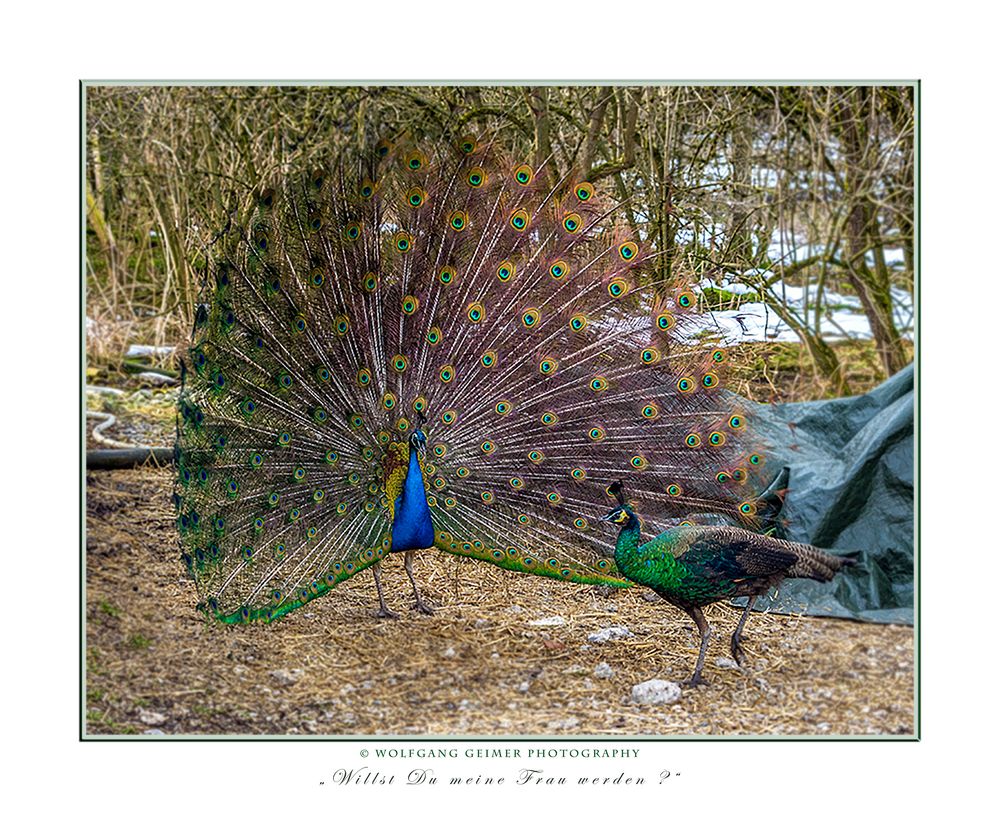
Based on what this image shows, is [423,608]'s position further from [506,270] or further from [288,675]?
[506,270]

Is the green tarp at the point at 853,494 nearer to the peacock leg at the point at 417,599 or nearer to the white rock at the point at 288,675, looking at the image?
the peacock leg at the point at 417,599

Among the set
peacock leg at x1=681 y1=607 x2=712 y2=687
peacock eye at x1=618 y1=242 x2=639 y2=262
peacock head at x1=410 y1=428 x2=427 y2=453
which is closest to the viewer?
peacock leg at x1=681 y1=607 x2=712 y2=687

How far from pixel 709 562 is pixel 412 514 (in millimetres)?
1151

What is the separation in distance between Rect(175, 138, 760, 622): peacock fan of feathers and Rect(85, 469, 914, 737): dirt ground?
0.94ft

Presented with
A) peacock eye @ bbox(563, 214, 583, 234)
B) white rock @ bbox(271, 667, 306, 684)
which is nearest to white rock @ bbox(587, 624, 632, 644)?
white rock @ bbox(271, 667, 306, 684)

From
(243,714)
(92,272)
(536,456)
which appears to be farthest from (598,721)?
(92,272)

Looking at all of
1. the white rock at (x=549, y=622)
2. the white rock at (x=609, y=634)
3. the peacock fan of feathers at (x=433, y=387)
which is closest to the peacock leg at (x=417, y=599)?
the peacock fan of feathers at (x=433, y=387)

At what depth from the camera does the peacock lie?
11.8 ft

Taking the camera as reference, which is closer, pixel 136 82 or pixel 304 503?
pixel 136 82

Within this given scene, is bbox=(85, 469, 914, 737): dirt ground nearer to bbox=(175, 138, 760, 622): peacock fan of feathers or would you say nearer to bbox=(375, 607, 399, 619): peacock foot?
bbox=(375, 607, 399, 619): peacock foot

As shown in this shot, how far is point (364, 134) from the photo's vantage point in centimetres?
Answer: 531

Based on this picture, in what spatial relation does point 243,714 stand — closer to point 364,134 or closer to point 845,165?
point 364,134

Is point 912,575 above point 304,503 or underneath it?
underneath

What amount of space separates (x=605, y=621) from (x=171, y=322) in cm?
311
